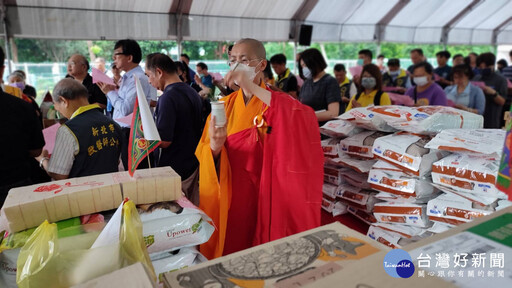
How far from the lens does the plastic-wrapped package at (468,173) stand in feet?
5.71

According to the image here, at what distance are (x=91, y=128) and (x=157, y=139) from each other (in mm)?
670

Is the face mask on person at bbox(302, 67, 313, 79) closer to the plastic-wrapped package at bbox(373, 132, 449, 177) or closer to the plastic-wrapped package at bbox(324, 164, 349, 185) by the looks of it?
the plastic-wrapped package at bbox(324, 164, 349, 185)

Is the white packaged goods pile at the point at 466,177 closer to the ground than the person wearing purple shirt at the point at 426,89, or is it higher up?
closer to the ground

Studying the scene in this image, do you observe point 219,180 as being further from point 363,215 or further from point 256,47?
point 363,215

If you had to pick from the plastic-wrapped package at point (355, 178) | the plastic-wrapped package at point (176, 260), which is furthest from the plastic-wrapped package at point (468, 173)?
the plastic-wrapped package at point (176, 260)

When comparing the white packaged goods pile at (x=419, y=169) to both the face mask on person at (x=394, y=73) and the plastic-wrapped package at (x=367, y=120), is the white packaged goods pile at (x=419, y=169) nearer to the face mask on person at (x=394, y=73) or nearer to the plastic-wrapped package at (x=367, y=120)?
the plastic-wrapped package at (x=367, y=120)

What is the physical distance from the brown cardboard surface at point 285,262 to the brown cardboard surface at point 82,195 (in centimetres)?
52

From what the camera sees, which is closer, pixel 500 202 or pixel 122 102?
pixel 500 202

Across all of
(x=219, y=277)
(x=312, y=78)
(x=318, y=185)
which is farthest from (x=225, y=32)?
(x=219, y=277)

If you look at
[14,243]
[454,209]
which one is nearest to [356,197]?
[454,209]

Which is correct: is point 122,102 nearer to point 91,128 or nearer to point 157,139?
point 91,128

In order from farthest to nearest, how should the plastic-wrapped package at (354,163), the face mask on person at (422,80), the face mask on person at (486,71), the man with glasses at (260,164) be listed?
the face mask on person at (486,71), the face mask on person at (422,80), the plastic-wrapped package at (354,163), the man with glasses at (260,164)

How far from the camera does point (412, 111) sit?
7.33 ft

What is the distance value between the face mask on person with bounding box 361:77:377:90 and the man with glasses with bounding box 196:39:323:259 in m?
1.86
